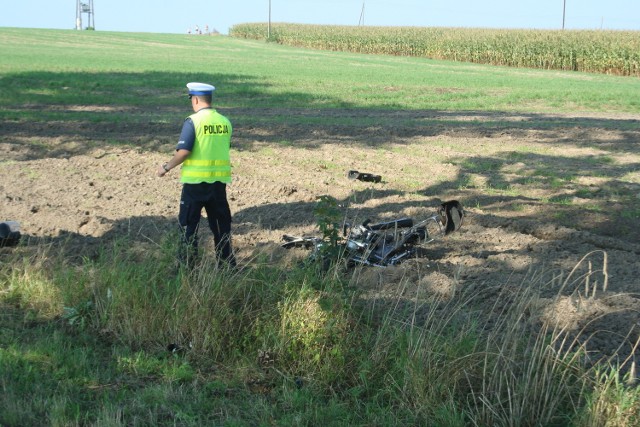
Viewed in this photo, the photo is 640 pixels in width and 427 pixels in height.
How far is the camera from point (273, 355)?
6.04 m

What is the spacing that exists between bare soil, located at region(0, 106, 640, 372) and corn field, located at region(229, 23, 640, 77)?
29848 millimetres

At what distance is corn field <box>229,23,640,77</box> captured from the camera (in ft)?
155

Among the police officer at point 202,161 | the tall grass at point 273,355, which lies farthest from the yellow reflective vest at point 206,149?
the tall grass at point 273,355

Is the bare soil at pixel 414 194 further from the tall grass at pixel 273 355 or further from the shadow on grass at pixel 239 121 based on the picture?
the tall grass at pixel 273 355

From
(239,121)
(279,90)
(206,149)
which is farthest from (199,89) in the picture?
(279,90)

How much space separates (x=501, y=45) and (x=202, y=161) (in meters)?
49.6

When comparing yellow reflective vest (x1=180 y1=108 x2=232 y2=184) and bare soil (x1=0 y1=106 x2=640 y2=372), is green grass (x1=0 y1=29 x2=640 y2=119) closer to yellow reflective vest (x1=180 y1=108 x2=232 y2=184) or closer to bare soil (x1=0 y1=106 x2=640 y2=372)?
bare soil (x1=0 y1=106 x2=640 y2=372)

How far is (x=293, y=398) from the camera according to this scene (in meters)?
5.43

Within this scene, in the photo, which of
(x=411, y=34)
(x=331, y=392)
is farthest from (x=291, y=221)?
(x=411, y=34)

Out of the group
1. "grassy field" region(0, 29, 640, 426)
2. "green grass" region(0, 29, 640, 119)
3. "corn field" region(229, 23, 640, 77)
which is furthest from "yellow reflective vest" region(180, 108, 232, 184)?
"corn field" region(229, 23, 640, 77)

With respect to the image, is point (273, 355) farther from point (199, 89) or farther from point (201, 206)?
point (199, 89)

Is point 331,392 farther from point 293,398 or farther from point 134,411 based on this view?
point 134,411

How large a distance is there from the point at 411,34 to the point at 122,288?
60872 millimetres

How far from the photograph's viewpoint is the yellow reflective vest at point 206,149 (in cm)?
784
